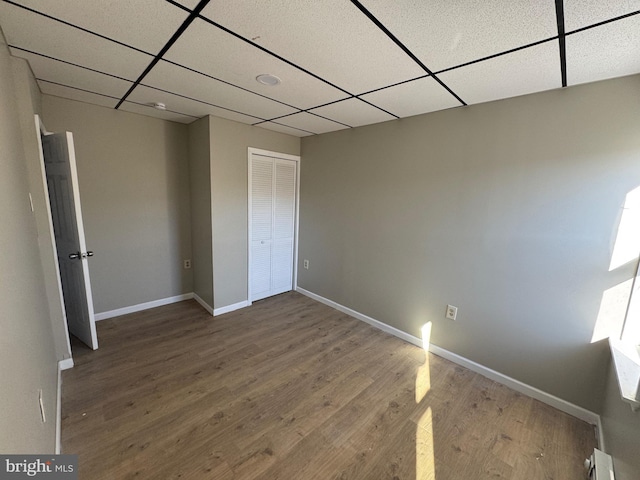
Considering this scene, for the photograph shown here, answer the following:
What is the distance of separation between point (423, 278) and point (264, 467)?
1996mm

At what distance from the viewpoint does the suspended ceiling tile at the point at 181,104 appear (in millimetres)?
2242

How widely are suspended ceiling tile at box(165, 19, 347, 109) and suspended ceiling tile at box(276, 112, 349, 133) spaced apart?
54 centimetres

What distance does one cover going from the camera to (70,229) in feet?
7.61

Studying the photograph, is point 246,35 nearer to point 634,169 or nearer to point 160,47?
point 160,47

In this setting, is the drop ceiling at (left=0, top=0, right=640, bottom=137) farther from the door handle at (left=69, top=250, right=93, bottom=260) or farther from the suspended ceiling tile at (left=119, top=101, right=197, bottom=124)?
the door handle at (left=69, top=250, right=93, bottom=260)

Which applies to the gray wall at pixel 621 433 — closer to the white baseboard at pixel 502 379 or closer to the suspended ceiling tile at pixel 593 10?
the white baseboard at pixel 502 379

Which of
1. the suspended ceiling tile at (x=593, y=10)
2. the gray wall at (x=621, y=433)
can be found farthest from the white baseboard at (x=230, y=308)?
the suspended ceiling tile at (x=593, y=10)

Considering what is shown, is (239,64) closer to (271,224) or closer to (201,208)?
(201,208)

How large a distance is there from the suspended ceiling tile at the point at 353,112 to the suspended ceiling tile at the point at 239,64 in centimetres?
19

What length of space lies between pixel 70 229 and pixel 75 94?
1200mm

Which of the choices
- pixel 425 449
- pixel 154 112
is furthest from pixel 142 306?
pixel 425 449

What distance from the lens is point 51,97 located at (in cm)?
242

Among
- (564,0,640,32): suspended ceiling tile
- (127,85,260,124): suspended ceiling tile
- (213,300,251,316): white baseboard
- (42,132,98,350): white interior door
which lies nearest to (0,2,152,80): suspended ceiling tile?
(127,85,260,124): suspended ceiling tile

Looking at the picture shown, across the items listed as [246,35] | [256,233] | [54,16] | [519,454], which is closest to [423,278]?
[519,454]
